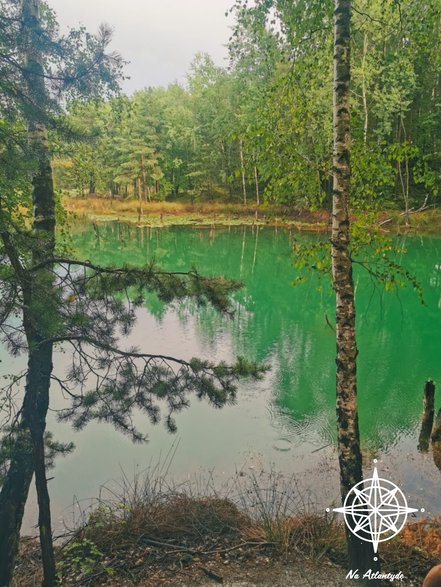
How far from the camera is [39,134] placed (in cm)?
507

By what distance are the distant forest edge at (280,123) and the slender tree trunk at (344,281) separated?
64cm

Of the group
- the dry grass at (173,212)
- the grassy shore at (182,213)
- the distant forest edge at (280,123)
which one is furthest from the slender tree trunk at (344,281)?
the dry grass at (173,212)

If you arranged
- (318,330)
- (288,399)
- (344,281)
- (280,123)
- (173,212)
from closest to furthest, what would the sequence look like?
(344,281)
(280,123)
(288,399)
(318,330)
(173,212)

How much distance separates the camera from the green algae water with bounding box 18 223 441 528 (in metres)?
8.17

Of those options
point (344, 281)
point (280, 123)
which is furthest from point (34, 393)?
point (280, 123)

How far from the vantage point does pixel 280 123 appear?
17.9 feet

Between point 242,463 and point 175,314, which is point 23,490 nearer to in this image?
point 242,463

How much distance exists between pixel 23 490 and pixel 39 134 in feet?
11.7

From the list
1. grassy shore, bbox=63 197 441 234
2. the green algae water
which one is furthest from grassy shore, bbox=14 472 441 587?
grassy shore, bbox=63 197 441 234

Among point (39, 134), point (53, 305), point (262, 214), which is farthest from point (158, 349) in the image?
point (262, 214)

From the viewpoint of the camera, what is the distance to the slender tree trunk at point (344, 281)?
4.53 meters

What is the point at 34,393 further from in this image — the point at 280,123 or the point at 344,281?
the point at 280,123

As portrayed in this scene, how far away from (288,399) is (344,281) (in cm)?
702

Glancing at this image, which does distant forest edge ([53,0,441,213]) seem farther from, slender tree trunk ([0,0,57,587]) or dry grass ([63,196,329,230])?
dry grass ([63,196,329,230])
